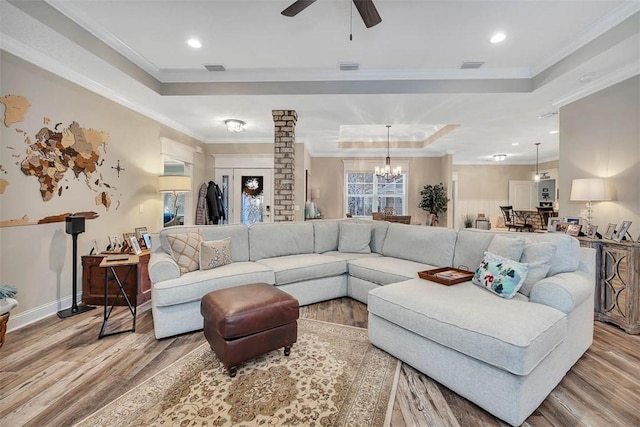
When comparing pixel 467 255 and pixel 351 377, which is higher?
pixel 467 255

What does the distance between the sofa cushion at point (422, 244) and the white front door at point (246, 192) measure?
3.32 m

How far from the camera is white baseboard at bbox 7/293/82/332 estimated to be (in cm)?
255

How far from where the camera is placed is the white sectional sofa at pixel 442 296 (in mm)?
1520

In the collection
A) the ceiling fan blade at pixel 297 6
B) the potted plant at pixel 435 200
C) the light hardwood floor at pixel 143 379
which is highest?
the ceiling fan blade at pixel 297 6

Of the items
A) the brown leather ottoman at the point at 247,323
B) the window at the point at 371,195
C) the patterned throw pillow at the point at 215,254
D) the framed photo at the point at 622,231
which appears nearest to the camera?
the brown leather ottoman at the point at 247,323

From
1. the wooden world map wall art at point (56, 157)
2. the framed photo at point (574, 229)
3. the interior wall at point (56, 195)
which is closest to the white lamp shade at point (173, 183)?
the interior wall at point (56, 195)

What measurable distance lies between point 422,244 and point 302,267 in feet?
4.59

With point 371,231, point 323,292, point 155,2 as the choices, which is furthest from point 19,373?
point 371,231

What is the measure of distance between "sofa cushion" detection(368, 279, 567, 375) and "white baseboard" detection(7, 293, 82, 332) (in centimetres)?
330

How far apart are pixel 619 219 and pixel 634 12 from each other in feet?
6.91

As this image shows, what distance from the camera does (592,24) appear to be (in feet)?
8.39

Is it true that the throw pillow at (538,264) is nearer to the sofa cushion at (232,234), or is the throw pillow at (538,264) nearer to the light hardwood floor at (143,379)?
the light hardwood floor at (143,379)

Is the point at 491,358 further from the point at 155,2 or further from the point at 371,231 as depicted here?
the point at 155,2

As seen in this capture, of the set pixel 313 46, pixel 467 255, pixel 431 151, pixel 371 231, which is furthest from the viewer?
pixel 431 151
